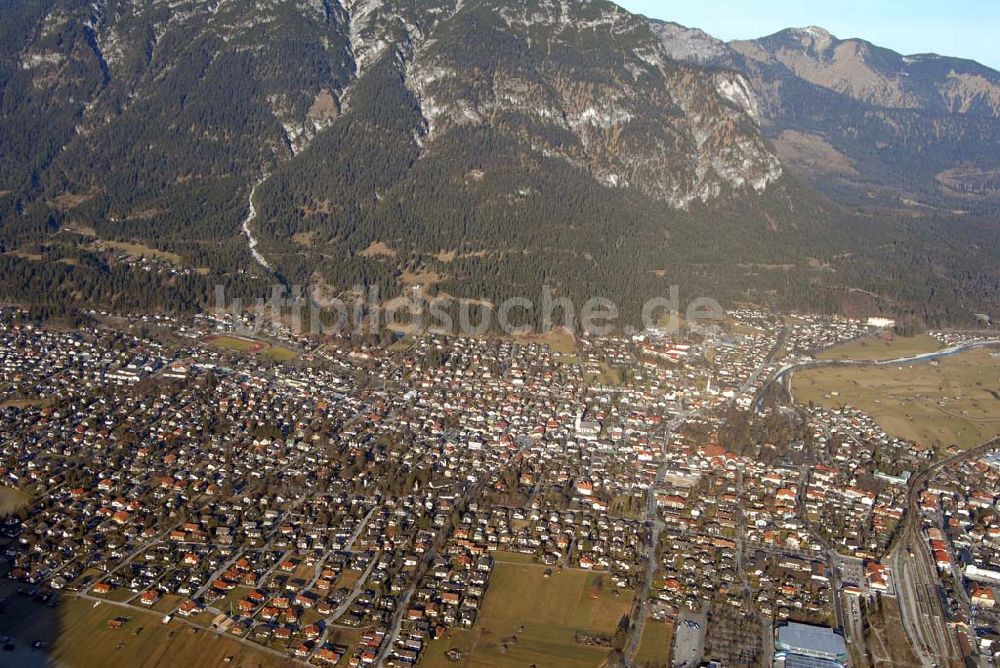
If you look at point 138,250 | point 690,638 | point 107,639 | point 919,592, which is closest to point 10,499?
point 107,639

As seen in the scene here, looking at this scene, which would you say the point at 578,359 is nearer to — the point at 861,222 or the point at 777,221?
the point at 777,221

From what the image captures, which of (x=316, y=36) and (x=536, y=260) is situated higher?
(x=316, y=36)

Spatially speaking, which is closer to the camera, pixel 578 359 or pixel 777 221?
pixel 578 359

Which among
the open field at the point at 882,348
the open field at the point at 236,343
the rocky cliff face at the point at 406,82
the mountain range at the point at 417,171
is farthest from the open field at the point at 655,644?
the rocky cliff face at the point at 406,82

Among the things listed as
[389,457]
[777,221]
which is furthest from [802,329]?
[389,457]

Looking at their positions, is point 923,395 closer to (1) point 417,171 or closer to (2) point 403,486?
(2) point 403,486
